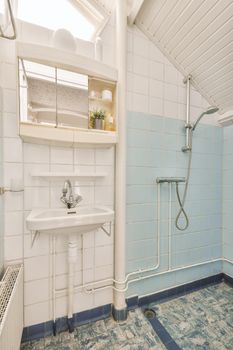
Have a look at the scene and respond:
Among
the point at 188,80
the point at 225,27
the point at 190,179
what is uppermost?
the point at 225,27

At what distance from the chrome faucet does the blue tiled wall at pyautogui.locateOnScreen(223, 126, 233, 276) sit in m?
1.57

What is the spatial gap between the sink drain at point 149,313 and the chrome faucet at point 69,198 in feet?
3.65

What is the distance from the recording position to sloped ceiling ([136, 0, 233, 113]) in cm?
128

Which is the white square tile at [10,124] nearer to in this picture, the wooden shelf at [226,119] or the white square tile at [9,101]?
the white square tile at [9,101]

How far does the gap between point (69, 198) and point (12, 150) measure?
0.49 m

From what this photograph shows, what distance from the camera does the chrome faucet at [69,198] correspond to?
123 cm

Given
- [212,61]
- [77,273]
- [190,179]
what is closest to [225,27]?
[212,61]

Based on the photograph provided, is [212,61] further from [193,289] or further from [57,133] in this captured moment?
[193,289]

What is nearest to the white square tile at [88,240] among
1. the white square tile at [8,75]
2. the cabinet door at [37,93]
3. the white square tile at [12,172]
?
the white square tile at [12,172]

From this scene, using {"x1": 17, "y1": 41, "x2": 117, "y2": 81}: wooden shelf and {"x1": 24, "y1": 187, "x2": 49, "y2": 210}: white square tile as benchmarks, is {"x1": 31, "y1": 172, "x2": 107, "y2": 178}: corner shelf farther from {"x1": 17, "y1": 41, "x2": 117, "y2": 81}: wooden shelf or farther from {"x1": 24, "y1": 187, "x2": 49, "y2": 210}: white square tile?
{"x1": 17, "y1": 41, "x2": 117, "y2": 81}: wooden shelf

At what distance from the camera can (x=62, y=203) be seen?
1.30 m

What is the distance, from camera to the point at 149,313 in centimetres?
150

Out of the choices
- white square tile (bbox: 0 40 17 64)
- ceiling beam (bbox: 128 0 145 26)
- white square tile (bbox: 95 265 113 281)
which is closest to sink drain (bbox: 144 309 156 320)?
white square tile (bbox: 95 265 113 281)

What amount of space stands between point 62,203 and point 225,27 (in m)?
1.74
